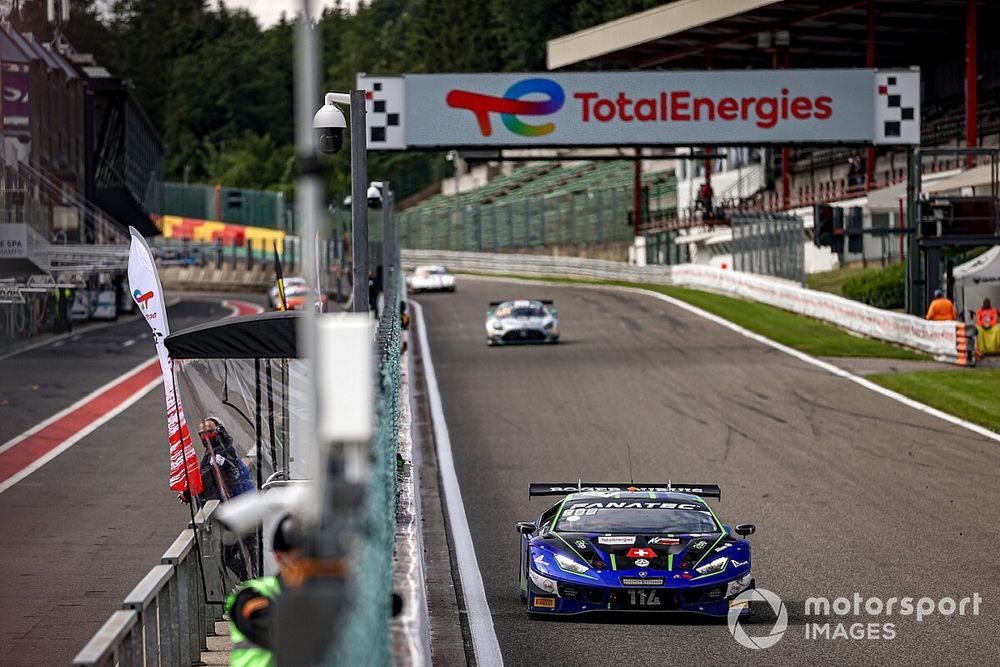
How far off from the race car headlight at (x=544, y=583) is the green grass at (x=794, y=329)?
75.2 ft

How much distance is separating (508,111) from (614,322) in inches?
380

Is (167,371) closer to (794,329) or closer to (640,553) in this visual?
(640,553)

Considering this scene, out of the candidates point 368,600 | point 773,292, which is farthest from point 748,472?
point 773,292

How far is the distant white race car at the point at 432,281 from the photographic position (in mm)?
61625

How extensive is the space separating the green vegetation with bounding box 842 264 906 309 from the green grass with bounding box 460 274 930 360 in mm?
2242

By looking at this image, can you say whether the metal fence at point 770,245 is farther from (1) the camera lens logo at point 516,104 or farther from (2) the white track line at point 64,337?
(2) the white track line at point 64,337

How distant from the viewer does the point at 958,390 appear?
92.5 feet

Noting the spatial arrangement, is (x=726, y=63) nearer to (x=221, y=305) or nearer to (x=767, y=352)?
(x=221, y=305)

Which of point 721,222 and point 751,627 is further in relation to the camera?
point 721,222

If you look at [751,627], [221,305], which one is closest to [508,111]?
[751,627]

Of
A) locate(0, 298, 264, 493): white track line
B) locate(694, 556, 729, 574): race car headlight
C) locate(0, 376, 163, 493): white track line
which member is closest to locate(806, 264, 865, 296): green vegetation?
locate(0, 298, 264, 493): white track line

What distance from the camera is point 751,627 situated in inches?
493

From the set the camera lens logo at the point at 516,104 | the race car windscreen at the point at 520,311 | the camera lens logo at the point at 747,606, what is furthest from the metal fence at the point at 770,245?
the camera lens logo at the point at 747,606

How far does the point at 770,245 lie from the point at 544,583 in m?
37.9
